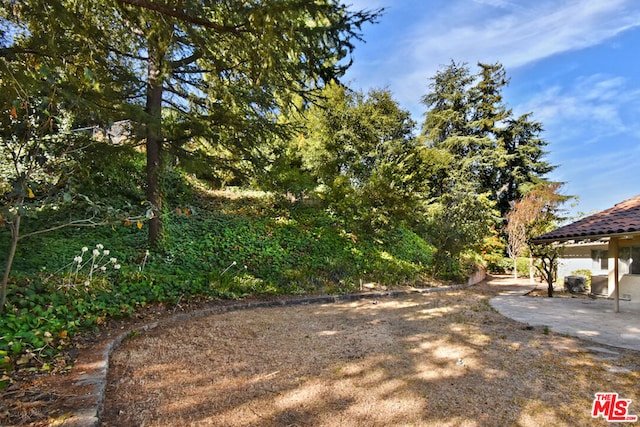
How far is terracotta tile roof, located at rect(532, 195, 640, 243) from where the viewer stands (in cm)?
564

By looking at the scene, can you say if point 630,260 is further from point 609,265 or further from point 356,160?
point 356,160

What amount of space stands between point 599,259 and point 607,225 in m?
6.77

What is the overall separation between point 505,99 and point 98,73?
25174 mm

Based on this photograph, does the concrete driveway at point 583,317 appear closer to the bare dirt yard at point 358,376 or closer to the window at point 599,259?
the bare dirt yard at point 358,376

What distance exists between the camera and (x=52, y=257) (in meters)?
5.55

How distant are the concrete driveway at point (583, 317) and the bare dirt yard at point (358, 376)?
52 centimetres

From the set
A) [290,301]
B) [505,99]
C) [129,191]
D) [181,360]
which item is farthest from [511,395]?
[505,99]

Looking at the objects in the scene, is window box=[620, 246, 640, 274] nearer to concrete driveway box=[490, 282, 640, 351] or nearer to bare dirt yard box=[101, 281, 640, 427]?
concrete driveway box=[490, 282, 640, 351]

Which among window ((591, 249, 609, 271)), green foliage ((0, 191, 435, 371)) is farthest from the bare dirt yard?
window ((591, 249, 609, 271))

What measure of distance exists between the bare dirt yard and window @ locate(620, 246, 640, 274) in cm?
484

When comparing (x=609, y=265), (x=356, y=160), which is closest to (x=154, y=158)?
(x=356, y=160)

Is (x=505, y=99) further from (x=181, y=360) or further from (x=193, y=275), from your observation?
(x=181, y=360)

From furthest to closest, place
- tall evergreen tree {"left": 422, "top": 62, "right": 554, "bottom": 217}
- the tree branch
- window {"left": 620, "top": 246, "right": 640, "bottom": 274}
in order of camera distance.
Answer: tall evergreen tree {"left": 422, "top": 62, "right": 554, "bottom": 217} → window {"left": 620, "top": 246, "right": 640, "bottom": 274} → the tree branch

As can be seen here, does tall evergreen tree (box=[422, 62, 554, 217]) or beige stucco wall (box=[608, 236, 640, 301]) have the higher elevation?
tall evergreen tree (box=[422, 62, 554, 217])
